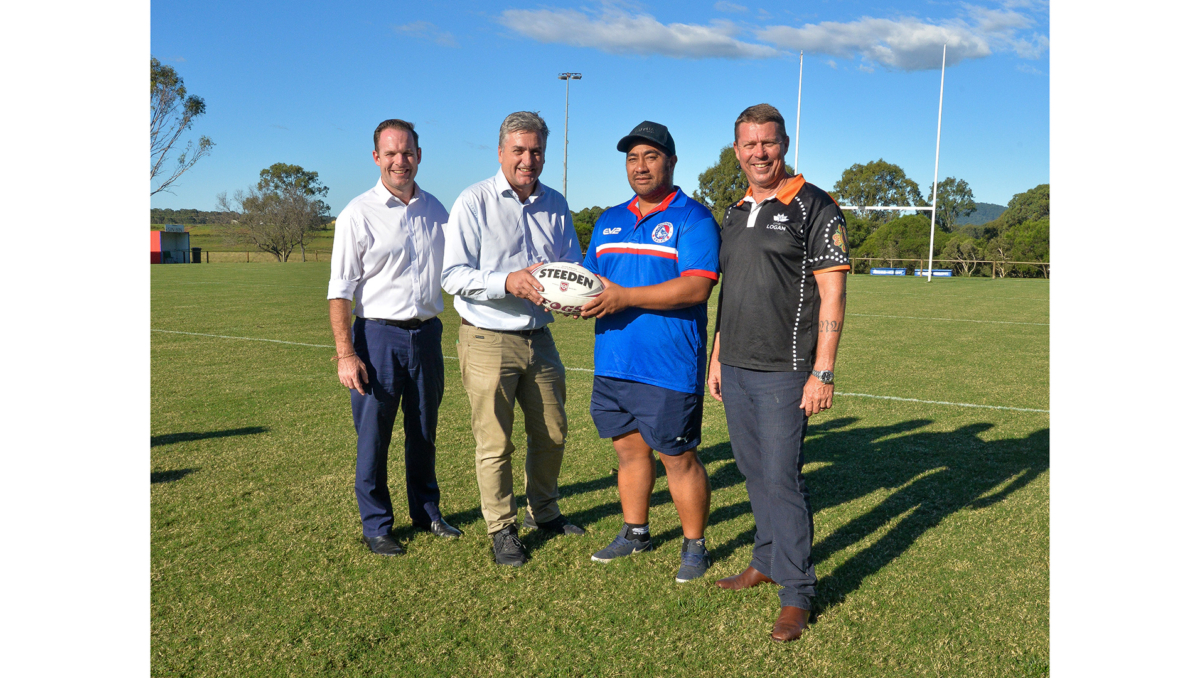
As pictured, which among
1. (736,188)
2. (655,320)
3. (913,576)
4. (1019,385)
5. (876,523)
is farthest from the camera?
(736,188)

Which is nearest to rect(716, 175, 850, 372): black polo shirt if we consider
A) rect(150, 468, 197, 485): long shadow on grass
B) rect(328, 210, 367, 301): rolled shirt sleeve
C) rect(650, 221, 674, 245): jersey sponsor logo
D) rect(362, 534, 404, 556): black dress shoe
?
rect(650, 221, 674, 245): jersey sponsor logo

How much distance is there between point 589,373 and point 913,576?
629 centimetres

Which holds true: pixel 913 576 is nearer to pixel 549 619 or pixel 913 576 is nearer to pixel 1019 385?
pixel 549 619

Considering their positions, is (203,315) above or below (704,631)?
above

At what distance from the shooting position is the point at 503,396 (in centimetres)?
393

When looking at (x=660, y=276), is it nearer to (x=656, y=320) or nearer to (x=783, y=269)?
(x=656, y=320)

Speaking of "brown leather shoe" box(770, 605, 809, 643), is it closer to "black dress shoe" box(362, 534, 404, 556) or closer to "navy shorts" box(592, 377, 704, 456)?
"navy shorts" box(592, 377, 704, 456)

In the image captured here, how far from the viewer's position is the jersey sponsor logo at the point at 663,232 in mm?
3492

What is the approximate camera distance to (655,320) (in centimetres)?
356

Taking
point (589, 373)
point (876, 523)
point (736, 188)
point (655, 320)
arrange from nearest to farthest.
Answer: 1. point (655, 320)
2. point (876, 523)
3. point (589, 373)
4. point (736, 188)

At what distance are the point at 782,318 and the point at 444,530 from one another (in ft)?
7.46

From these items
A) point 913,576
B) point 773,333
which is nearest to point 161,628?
point 773,333

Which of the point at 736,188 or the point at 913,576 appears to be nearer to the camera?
the point at 913,576

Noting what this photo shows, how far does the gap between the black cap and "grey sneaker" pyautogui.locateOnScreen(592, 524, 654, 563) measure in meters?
1.92
